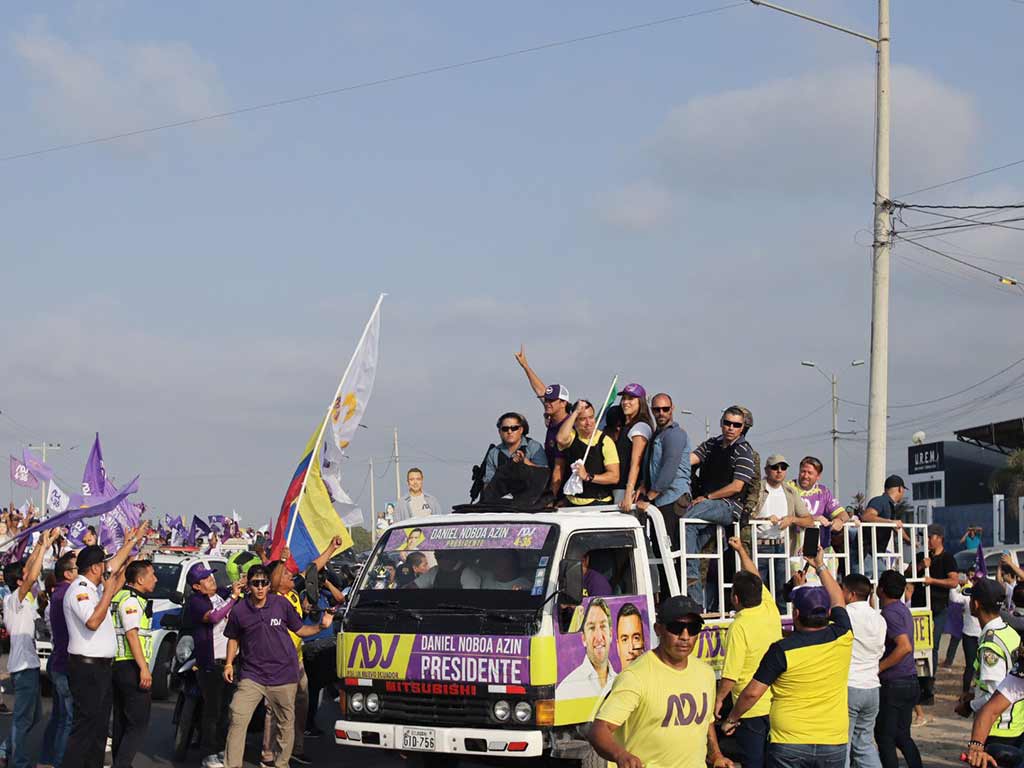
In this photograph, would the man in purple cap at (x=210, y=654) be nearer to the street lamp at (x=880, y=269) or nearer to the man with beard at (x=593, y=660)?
the man with beard at (x=593, y=660)

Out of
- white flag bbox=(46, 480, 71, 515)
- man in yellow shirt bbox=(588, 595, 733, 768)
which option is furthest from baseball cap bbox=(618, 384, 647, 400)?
white flag bbox=(46, 480, 71, 515)

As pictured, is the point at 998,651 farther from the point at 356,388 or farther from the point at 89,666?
the point at 356,388

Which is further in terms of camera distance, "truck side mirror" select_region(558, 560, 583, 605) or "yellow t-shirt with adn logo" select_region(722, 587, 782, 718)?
"truck side mirror" select_region(558, 560, 583, 605)

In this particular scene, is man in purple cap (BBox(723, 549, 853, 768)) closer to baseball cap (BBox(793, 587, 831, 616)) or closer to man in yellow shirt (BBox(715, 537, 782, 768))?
baseball cap (BBox(793, 587, 831, 616))

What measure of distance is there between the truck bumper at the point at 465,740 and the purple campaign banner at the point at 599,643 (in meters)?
0.37

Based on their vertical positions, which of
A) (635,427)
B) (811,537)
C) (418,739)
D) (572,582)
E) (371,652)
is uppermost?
(635,427)

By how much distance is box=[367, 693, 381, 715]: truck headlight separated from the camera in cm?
899

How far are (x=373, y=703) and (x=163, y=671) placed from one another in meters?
7.06

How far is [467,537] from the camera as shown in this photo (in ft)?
30.7

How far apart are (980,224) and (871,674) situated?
1198cm

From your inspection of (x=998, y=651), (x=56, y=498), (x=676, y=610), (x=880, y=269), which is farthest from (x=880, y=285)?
(x=56, y=498)

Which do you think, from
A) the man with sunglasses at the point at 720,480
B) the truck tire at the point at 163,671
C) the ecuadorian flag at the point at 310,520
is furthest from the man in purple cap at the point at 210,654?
the truck tire at the point at 163,671

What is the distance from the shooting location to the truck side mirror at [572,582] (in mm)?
8820

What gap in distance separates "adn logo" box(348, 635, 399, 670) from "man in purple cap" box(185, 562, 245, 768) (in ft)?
6.30
